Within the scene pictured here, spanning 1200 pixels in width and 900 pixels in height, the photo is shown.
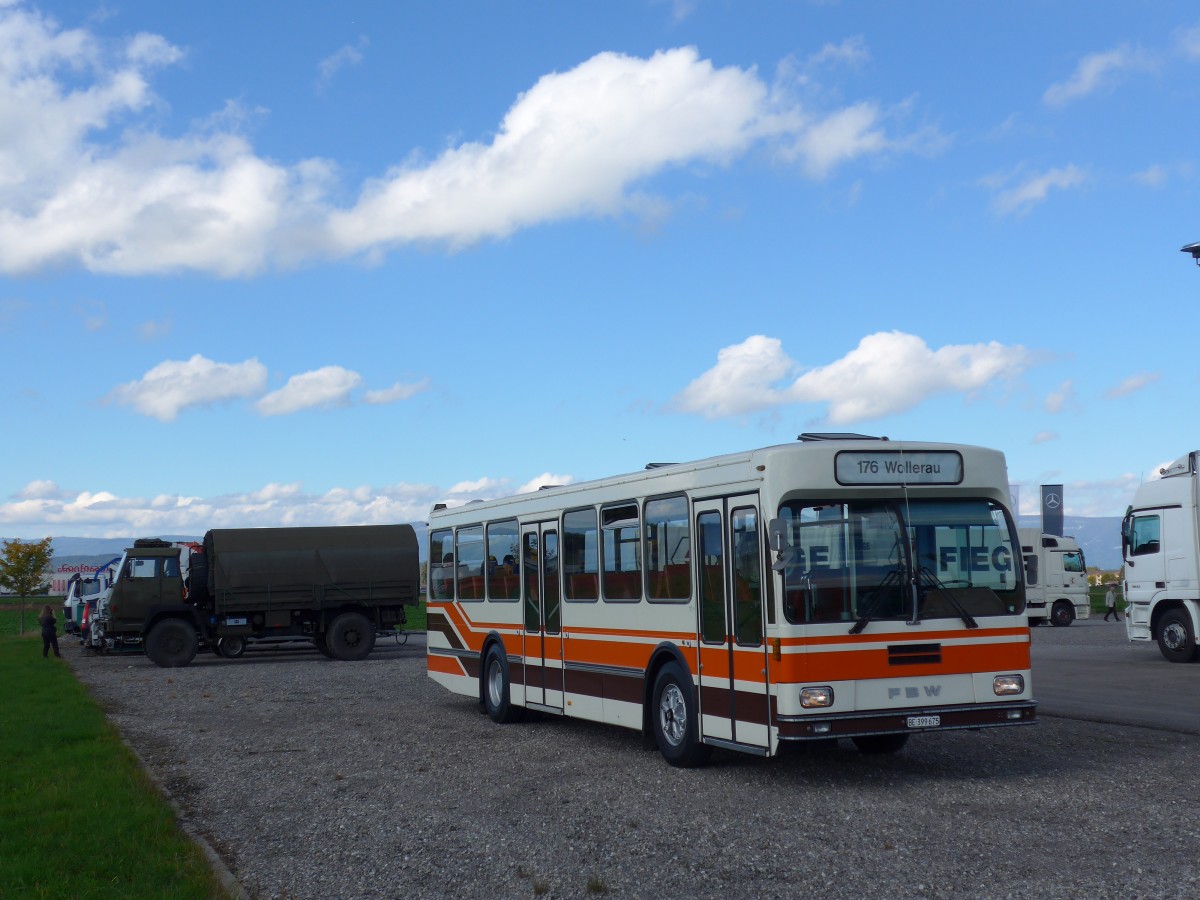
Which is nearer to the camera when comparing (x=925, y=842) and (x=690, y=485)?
(x=925, y=842)

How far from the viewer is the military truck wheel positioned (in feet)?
102

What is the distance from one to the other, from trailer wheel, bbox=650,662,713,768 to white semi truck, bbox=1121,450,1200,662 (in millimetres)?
13213

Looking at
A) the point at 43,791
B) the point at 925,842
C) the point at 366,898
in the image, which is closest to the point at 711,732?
the point at 925,842

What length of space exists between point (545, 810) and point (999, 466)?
4.67 meters

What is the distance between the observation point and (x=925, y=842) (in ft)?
27.3

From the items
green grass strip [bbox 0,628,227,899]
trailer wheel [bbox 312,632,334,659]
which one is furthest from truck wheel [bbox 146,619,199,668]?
green grass strip [bbox 0,628,227,899]

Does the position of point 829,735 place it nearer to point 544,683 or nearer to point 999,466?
point 999,466

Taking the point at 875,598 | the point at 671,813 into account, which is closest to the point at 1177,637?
the point at 875,598

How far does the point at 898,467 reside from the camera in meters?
10.9

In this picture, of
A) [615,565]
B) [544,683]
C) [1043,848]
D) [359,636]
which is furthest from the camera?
[359,636]

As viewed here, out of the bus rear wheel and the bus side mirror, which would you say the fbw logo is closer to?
the bus side mirror

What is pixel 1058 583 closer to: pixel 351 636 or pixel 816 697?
pixel 351 636

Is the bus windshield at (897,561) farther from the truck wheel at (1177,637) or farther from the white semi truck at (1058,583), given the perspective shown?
the white semi truck at (1058,583)

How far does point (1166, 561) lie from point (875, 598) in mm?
14117
